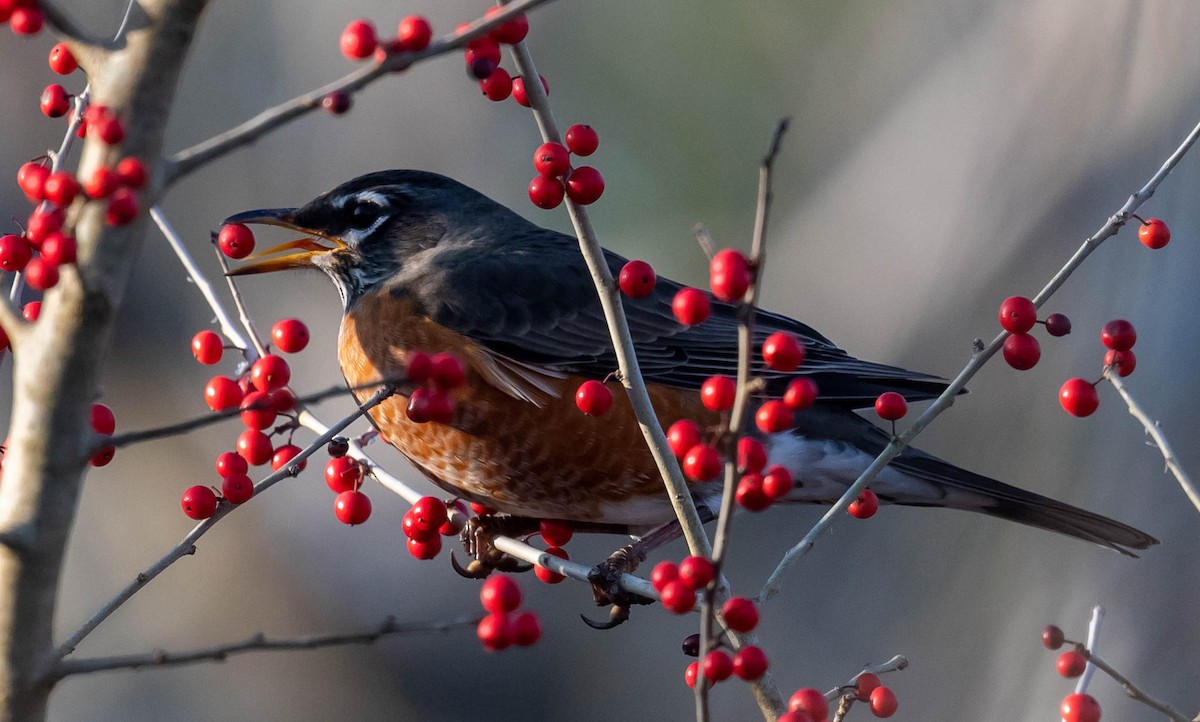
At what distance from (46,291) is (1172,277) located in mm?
4666

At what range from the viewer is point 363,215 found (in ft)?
11.8

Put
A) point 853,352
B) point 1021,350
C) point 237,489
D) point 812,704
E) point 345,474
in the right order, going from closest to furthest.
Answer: point 812,704 → point 237,489 → point 1021,350 → point 345,474 → point 853,352

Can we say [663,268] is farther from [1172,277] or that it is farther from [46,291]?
[46,291]

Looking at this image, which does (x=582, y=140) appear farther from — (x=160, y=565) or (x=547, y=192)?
(x=160, y=565)

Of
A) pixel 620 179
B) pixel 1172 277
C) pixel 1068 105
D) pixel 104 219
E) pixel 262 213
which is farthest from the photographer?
pixel 620 179

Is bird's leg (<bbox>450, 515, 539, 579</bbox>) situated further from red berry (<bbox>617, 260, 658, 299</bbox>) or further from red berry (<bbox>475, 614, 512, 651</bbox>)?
red berry (<bbox>475, 614, 512, 651</bbox>)

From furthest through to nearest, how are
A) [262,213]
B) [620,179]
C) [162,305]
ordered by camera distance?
1. [620,179]
2. [162,305]
3. [262,213]

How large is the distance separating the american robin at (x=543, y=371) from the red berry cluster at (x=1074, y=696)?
1041 mm

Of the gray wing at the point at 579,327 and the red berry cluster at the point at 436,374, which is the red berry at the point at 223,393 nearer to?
the red berry cluster at the point at 436,374

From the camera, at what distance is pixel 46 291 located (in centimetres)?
128

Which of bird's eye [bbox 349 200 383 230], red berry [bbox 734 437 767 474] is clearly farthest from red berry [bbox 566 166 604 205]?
bird's eye [bbox 349 200 383 230]

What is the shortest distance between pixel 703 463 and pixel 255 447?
3.02 ft

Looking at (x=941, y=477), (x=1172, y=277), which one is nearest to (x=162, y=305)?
(x=941, y=477)

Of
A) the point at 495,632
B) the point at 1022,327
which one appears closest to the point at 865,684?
the point at 1022,327
